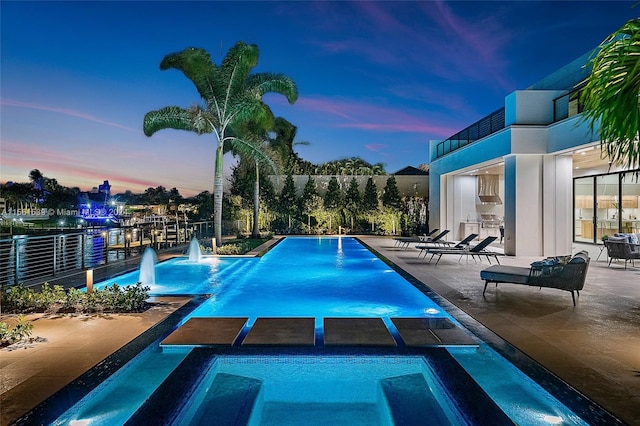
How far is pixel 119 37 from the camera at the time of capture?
15648 millimetres

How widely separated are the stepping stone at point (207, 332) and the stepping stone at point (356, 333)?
1015mm

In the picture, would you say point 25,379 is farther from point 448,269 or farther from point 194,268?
point 448,269

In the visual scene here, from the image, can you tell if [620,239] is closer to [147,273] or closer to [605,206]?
[605,206]

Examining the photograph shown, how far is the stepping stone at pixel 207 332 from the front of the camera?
414 centimetres

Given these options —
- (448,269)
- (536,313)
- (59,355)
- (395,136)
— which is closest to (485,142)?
(448,269)

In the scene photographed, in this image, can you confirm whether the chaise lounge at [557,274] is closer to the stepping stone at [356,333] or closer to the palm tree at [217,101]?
the stepping stone at [356,333]

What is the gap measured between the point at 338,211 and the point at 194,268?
14504 mm

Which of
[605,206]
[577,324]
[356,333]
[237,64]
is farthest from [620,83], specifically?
[605,206]

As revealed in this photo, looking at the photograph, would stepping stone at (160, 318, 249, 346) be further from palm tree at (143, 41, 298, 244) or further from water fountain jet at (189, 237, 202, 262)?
palm tree at (143, 41, 298, 244)

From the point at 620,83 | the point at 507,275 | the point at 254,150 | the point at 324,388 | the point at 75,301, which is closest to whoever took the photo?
the point at 620,83

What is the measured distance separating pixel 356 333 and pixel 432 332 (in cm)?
85

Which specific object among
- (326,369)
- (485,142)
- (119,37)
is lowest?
(326,369)

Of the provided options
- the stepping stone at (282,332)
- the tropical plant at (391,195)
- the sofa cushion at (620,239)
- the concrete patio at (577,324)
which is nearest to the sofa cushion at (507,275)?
the concrete patio at (577,324)

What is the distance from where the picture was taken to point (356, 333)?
4402 millimetres
